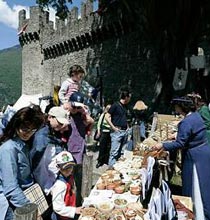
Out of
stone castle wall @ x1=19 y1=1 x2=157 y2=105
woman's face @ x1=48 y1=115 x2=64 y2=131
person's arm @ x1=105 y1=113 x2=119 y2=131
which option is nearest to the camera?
woman's face @ x1=48 y1=115 x2=64 y2=131

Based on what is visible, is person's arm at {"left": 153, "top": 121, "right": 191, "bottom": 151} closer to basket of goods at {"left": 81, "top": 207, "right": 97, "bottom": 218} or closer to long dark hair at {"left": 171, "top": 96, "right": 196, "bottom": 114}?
long dark hair at {"left": 171, "top": 96, "right": 196, "bottom": 114}

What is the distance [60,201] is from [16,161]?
1.98 feet

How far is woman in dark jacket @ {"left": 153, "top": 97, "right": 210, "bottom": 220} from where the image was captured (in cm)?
423

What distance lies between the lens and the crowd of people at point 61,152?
2934 mm

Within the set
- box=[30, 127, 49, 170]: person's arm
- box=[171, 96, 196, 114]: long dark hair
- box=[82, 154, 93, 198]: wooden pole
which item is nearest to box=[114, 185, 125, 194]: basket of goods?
box=[82, 154, 93, 198]: wooden pole

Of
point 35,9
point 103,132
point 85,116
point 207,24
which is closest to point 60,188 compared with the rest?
point 85,116

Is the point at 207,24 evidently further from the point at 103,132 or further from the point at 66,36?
the point at 66,36

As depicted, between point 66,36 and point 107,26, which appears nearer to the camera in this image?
point 107,26

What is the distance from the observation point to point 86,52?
23.3m

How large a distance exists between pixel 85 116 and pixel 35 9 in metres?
25.9

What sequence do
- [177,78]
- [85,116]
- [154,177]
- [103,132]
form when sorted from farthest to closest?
[177,78] < [103,132] < [85,116] < [154,177]

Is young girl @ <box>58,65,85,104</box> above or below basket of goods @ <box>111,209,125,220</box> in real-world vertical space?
above

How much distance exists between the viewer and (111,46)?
20.9 metres

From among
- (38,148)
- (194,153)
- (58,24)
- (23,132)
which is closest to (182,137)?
(194,153)
